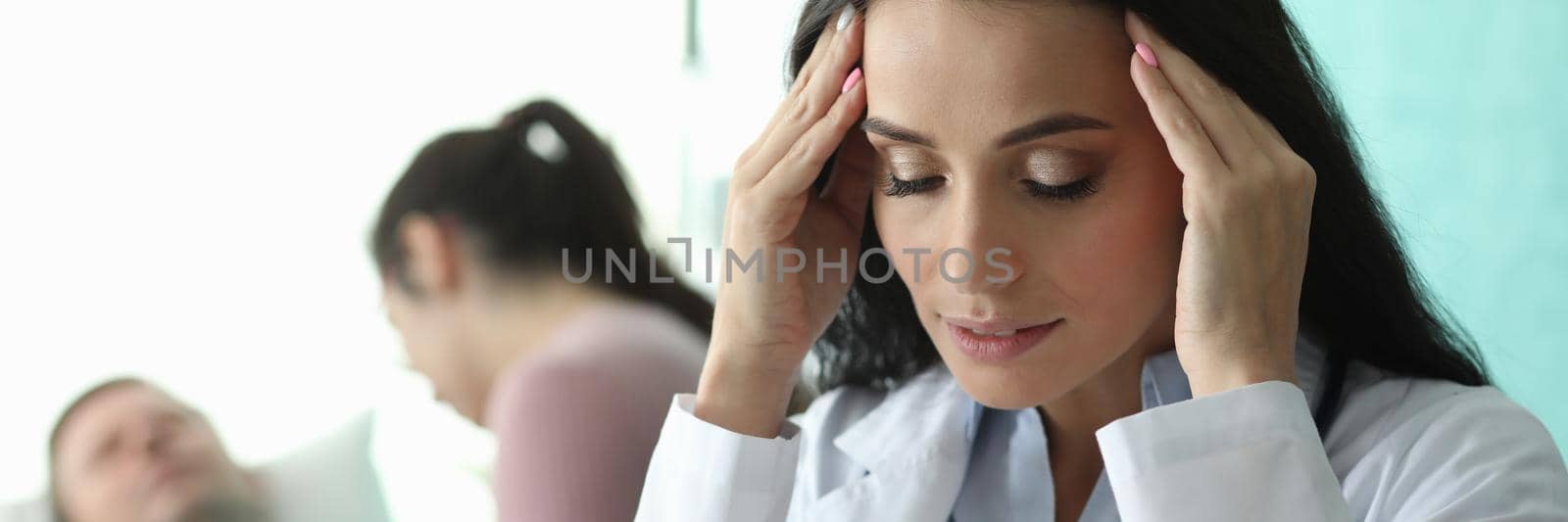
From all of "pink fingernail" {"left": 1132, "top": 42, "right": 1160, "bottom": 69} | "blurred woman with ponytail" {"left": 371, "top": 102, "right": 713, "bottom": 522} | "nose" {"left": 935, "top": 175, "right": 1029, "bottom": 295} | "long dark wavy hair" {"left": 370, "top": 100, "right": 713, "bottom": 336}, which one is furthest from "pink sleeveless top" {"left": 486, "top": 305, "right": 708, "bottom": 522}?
"pink fingernail" {"left": 1132, "top": 42, "right": 1160, "bottom": 69}

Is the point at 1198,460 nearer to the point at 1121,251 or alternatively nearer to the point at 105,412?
the point at 1121,251

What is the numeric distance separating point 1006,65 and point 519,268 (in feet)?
3.60

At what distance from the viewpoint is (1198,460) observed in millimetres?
833

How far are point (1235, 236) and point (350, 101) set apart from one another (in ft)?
7.07

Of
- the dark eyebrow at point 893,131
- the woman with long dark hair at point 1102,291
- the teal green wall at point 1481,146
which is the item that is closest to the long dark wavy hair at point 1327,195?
the woman with long dark hair at point 1102,291

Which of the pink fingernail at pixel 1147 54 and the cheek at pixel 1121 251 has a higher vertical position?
the pink fingernail at pixel 1147 54

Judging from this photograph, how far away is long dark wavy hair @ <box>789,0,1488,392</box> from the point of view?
2.96ft

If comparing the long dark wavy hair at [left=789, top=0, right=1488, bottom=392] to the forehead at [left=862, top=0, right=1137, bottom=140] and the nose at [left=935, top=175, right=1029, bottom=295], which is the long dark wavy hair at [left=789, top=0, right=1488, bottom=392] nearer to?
the forehead at [left=862, top=0, right=1137, bottom=140]

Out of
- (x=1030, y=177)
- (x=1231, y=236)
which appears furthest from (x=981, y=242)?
(x=1231, y=236)

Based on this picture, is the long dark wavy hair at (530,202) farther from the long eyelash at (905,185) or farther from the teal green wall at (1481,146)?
the teal green wall at (1481,146)

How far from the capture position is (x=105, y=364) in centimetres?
230

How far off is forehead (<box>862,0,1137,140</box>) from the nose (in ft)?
0.17

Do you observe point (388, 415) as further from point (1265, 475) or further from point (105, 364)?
point (1265, 475)

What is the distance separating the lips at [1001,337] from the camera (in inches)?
36.4
